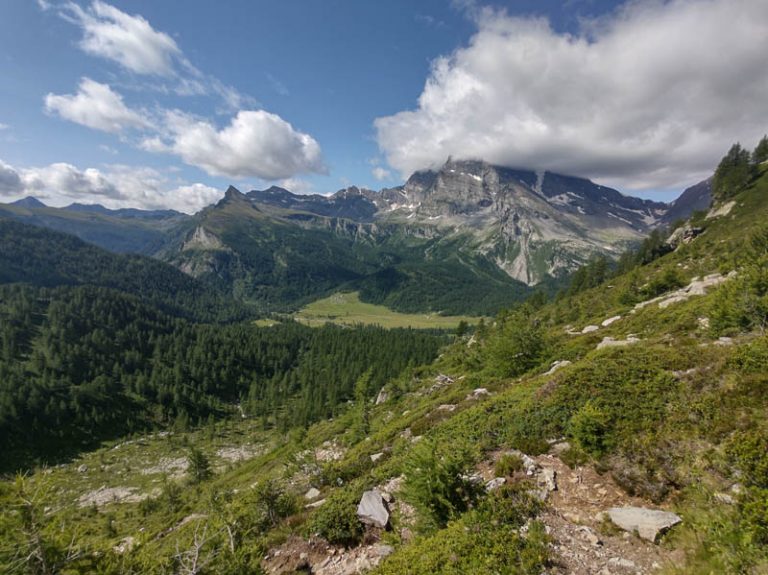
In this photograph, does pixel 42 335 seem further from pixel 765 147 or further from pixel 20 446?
pixel 765 147

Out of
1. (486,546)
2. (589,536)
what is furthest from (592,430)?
(486,546)

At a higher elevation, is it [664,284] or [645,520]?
[664,284]

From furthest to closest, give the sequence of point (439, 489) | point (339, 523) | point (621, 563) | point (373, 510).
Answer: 1. point (373, 510)
2. point (339, 523)
3. point (439, 489)
4. point (621, 563)

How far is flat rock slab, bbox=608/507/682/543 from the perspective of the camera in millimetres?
9914

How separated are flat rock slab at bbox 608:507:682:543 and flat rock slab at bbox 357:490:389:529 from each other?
360 inches

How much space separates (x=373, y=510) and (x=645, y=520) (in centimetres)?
1066

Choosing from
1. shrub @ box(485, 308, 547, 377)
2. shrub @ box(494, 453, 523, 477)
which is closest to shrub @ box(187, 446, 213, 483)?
shrub @ box(485, 308, 547, 377)

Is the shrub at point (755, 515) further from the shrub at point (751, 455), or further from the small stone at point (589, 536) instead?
the small stone at point (589, 536)

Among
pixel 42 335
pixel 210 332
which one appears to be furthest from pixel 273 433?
pixel 42 335

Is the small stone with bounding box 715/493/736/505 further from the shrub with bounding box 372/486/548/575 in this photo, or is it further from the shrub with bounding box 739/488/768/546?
the shrub with bounding box 372/486/548/575

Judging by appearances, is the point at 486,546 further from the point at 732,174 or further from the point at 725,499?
the point at 732,174

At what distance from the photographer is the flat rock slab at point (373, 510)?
15008 millimetres

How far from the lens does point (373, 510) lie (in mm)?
15523

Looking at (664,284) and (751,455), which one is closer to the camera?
(751,455)
